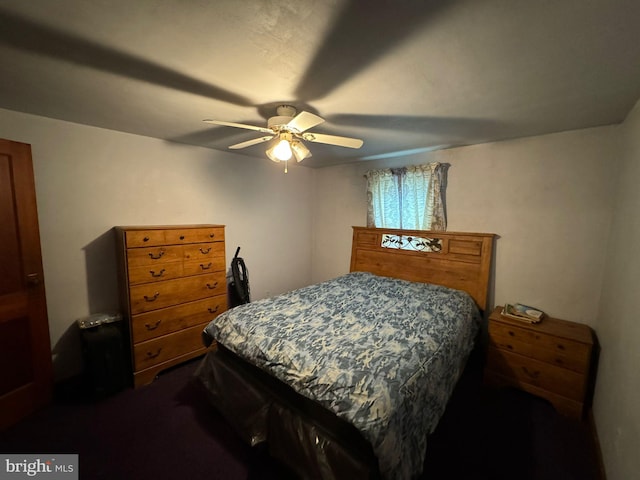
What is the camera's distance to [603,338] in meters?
1.87

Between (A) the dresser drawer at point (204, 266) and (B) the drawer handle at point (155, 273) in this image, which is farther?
(A) the dresser drawer at point (204, 266)

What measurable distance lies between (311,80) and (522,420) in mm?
2854

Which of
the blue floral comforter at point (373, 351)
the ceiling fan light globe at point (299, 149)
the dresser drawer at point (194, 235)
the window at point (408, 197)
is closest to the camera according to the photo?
the blue floral comforter at point (373, 351)

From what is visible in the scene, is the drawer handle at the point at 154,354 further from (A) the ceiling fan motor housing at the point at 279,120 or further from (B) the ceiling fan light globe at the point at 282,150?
(A) the ceiling fan motor housing at the point at 279,120

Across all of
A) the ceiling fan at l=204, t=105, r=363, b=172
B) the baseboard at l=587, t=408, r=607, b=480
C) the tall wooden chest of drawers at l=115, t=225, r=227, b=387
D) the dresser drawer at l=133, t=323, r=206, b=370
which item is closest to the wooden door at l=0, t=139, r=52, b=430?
the tall wooden chest of drawers at l=115, t=225, r=227, b=387

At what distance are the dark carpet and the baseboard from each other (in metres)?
0.04

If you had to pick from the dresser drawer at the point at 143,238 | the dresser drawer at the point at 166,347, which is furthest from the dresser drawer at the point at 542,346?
the dresser drawer at the point at 143,238

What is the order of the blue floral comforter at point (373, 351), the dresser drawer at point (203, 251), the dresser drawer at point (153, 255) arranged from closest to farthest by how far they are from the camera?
1. the blue floral comforter at point (373, 351)
2. the dresser drawer at point (153, 255)
3. the dresser drawer at point (203, 251)

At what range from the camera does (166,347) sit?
242cm

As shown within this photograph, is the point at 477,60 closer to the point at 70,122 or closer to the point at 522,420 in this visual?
the point at 522,420

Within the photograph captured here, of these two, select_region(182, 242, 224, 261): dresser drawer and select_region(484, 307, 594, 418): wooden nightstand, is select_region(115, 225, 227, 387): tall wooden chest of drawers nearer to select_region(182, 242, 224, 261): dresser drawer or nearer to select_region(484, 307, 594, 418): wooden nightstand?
select_region(182, 242, 224, 261): dresser drawer

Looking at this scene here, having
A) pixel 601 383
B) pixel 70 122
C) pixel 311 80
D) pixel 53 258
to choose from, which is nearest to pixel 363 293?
pixel 601 383

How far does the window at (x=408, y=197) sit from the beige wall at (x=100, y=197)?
5.61ft

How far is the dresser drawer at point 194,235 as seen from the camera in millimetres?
2393
